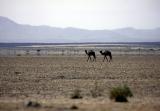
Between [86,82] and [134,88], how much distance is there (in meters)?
3.61

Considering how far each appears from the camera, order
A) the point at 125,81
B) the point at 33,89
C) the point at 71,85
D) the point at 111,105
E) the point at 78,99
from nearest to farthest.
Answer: the point at 111,105, the point at 78,99, the point at 33,89, the point at 71,85, the point at 125,81

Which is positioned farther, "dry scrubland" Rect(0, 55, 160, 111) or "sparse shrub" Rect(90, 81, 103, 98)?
"sparse shrub" Rect(90, 81, 103, 98)

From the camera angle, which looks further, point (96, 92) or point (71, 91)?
point (71, 91)

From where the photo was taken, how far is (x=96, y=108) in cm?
1392

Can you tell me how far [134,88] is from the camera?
858 inches

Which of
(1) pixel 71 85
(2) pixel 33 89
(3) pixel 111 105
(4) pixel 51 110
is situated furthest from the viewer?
(1) pixel 71 85

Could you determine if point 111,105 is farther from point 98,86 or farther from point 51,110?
point 98,86

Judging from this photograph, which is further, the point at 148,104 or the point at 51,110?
the point at 148,104

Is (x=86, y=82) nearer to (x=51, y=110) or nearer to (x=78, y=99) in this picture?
(x=78, y=99)

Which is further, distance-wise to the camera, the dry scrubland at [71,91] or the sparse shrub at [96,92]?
the sparse shrub at [96,92]

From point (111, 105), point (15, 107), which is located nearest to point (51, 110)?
point (15, 107)

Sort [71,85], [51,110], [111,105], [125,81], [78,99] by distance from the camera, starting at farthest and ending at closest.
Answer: [125,81], [71,85], [78,99], [111,105], [51,110]

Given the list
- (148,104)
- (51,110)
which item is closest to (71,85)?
(148,104)

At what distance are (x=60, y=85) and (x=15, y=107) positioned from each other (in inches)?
357
